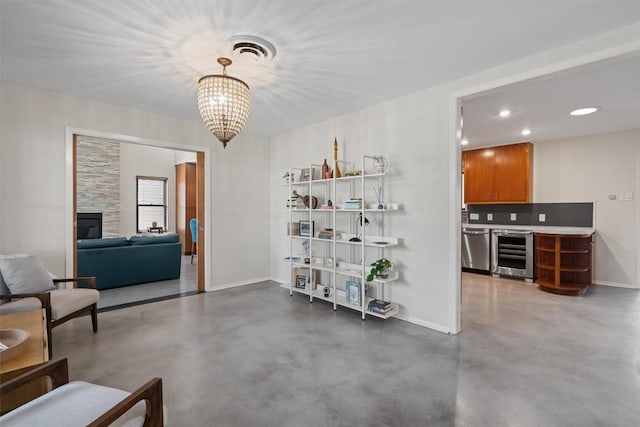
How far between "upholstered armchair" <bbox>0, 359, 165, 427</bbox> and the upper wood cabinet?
6.12 metres

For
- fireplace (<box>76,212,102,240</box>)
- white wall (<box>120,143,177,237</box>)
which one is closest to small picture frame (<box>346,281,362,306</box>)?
white wall (<box>120,143,177,237</box>)

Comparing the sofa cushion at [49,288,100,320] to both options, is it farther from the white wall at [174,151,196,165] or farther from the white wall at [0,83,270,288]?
the white wall at [174,151,196,165]

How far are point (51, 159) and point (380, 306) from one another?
153 inches

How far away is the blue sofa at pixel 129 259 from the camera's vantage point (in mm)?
4512

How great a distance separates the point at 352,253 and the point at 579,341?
7.79 ft

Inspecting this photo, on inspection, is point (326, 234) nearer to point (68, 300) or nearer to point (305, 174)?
point (305, 174)

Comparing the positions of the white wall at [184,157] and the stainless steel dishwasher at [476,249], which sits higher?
the white wall at [184,157]

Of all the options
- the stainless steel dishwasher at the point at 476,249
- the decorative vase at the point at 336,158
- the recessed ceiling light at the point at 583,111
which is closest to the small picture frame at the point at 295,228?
the decorative vase at the point at 336,158

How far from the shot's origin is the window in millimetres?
8016

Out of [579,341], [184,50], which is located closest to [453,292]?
[579,341]

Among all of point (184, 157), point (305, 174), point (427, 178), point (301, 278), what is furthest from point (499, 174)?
point (184, 157)

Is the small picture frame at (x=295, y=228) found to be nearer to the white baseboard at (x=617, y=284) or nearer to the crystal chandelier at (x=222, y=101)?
the crystal chandelier at (x=222, y=101)

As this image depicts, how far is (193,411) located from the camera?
187cm

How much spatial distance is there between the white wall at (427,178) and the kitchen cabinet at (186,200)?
565cm
